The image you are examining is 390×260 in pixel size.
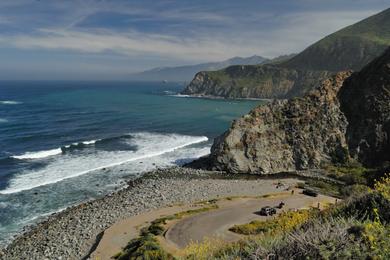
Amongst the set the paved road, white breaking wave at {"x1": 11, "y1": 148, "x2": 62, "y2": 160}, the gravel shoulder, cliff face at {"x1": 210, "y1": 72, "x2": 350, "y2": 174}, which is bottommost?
the gravel shoulder

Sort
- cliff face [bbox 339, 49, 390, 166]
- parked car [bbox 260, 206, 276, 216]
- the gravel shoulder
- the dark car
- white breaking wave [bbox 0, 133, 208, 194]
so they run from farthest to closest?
cliff face [bbox 339, 49, 390, 166], white breaking wave [bbox 0, 133, 208, 194], the dark car, parked car [bbox 260, 206, 276, 216], the gravel shoulder

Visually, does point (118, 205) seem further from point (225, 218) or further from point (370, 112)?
point (370, 112)

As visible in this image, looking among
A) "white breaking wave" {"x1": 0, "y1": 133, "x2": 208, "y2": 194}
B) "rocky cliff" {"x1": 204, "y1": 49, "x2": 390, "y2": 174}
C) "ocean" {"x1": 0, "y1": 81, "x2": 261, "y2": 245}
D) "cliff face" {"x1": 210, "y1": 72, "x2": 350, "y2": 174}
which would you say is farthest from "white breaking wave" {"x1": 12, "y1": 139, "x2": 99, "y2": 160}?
"cliff face" {"x1": 210, "y1": 72, "x2": 350, "y2": 174}

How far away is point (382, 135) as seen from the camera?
67375mm

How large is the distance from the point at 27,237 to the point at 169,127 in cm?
6988

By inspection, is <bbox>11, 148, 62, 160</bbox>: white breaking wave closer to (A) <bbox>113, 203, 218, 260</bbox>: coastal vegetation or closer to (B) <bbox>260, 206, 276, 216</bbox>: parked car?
(A) <bbox>113, 203, 218, 260</bbox>: coastal vegetation

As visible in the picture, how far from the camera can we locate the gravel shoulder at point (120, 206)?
1454 inches

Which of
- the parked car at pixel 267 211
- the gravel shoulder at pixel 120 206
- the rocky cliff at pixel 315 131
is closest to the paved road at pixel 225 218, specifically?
the parked car at pixel 267 211

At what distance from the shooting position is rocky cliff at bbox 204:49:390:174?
65625mm

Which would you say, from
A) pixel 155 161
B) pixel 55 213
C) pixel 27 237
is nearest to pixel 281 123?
pixel 155 161

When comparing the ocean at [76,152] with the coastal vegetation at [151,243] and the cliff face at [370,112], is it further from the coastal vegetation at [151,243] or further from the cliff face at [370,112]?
the cliff face at [370,112]

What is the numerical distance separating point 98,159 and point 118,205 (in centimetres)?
2401

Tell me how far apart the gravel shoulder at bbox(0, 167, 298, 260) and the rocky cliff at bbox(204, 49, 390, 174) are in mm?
5052

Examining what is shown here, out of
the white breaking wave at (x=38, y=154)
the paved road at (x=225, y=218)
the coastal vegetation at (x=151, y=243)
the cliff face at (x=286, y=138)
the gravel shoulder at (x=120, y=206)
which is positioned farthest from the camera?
the white breaking wave at (x=38, y=154)
